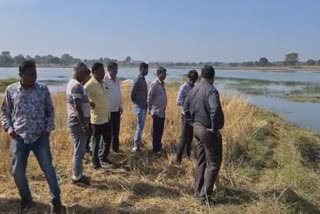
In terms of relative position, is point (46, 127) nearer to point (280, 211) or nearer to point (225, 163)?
point (280, 211)

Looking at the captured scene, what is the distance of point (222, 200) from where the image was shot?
5.69 meters

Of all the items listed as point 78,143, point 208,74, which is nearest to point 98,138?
point 78,143

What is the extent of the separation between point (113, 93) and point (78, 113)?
1.83m

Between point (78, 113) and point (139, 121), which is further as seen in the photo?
point (139, 121)

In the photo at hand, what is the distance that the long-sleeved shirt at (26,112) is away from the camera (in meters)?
4.71

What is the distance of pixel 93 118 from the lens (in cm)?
638

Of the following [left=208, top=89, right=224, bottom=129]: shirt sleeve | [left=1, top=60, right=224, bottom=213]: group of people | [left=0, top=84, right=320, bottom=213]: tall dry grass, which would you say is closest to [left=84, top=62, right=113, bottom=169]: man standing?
[left=1, top=60, right=224, bottom=213]: group of people

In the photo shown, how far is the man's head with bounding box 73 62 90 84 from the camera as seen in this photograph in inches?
222

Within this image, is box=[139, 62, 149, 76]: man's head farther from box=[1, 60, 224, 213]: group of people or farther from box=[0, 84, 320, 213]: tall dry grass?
box=[0, 84, 320, 213]: tall dry grass

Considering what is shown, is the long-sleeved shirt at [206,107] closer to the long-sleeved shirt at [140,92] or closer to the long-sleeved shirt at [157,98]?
the long-sleeved shirt at [157,98]

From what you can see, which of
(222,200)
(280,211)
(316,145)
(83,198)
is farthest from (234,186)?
(316,145)

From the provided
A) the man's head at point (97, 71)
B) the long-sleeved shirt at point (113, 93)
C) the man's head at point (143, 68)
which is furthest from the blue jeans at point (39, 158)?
the man's head at point (143, 68)

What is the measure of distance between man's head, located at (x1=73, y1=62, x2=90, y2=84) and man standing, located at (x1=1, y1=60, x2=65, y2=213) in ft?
2.76

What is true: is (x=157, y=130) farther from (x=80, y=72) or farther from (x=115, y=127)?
(x=80, y=72)
